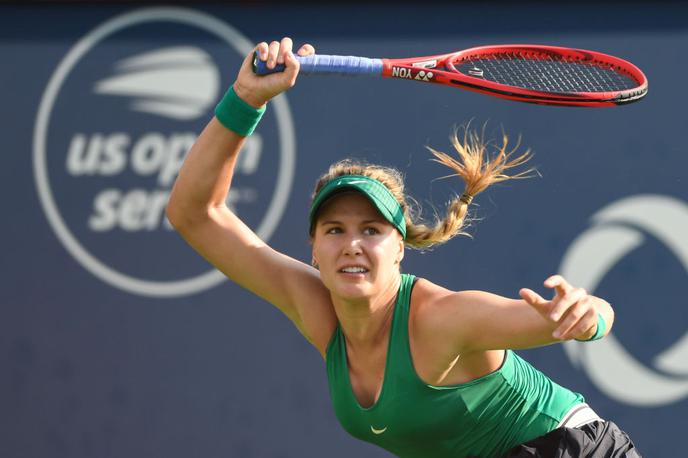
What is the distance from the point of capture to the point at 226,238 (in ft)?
10.2

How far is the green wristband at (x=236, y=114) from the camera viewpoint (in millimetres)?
2852

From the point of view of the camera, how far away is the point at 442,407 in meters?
2.83

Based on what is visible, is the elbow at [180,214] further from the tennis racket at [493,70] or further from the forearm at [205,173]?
the tennis racket at [493,70]

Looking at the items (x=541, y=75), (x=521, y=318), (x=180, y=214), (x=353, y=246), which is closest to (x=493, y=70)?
(x=541, y=75)

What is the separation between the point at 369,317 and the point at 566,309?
27.8 inches

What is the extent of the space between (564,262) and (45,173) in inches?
85.6

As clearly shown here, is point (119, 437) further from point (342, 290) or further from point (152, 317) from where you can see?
point (342, 290)

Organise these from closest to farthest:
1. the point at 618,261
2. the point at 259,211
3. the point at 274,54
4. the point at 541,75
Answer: the point at 274,54 < the point at 541,75 < the point at 618,261 < the point at 259,211

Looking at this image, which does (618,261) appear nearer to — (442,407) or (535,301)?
(442,407)

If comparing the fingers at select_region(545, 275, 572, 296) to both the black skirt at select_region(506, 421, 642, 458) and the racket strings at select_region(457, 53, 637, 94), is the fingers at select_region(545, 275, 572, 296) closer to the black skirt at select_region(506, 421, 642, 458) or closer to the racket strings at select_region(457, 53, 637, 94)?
the black skirt at select_region(506, 421, 642, 458)

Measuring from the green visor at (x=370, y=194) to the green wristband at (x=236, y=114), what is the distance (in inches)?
9.9

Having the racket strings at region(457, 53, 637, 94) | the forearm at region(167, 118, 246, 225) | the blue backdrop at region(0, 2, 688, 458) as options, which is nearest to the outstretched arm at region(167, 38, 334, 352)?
the forearm at region(167, 118, 246, 225)

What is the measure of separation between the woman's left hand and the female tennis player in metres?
0.29

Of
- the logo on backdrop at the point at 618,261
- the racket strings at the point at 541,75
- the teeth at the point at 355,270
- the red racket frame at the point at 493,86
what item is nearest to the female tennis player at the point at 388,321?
the teeth at the point at 355,270
